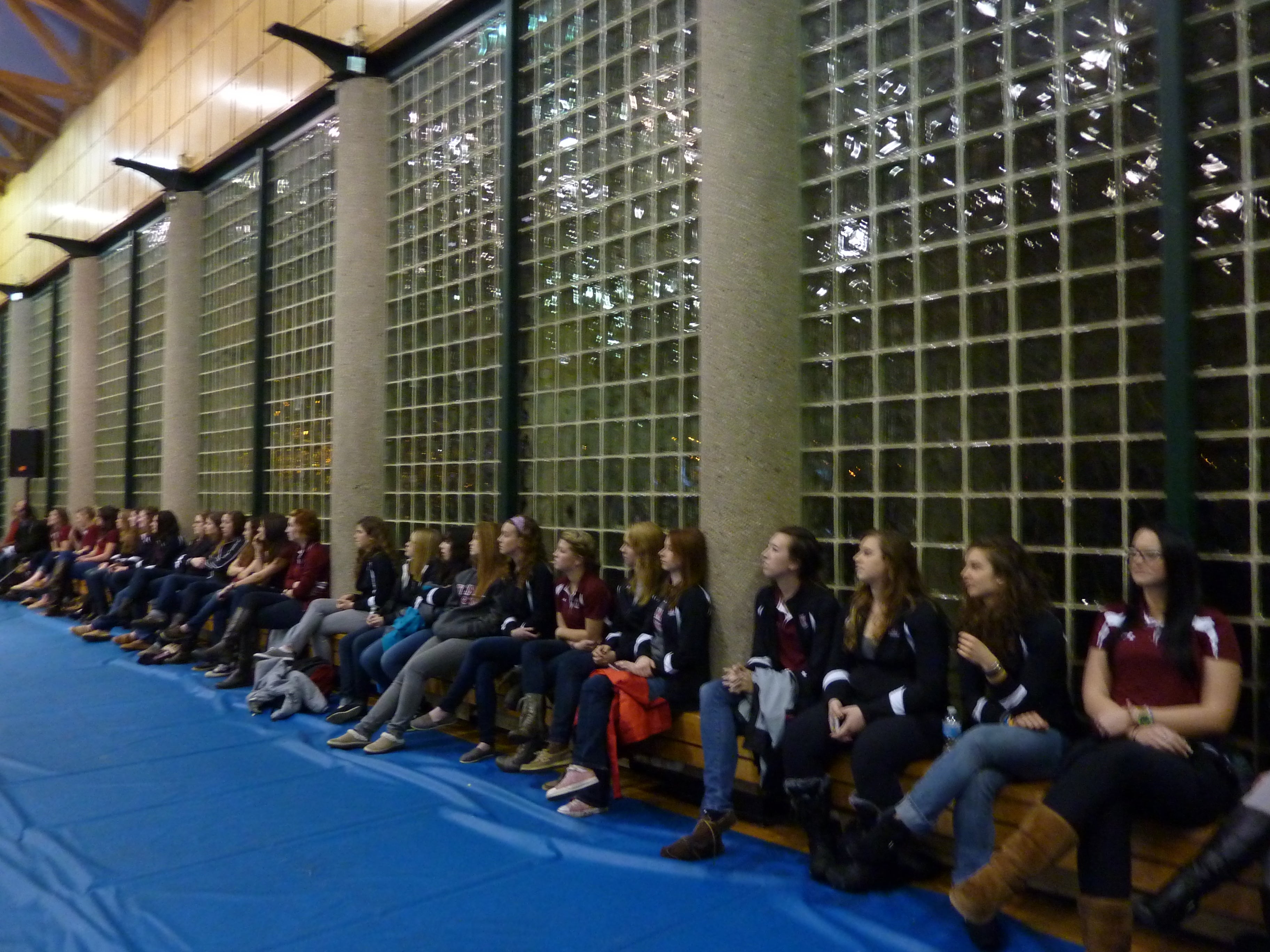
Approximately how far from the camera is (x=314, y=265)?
868 centimetres

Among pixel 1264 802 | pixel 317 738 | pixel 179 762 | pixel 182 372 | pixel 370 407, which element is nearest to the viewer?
pixel 1264 802

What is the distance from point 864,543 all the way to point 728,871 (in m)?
1.35

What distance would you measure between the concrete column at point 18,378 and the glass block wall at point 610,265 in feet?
47.3

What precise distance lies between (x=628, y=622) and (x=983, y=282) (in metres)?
2.32

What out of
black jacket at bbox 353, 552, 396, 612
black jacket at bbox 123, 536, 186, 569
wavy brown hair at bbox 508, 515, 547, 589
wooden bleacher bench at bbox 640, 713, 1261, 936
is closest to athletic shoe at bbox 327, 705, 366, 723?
black jacket at bbox 353, 552, 396, 612

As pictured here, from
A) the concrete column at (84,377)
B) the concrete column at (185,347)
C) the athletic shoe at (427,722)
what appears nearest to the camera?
the athletic shoe at (427,722)

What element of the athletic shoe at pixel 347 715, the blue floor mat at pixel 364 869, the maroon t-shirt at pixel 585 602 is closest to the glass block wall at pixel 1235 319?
the blue floor mat at pixel 364 869

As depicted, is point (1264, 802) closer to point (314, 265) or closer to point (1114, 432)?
point (1114, 432)

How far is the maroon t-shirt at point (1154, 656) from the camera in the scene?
9.52 ft

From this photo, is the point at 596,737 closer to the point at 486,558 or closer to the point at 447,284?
the point at 486,558

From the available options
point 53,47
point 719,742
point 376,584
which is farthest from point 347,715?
point 53,47

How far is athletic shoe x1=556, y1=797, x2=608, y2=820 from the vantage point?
408 centimetres

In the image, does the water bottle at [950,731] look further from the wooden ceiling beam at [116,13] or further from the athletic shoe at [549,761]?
the wooden ceiling beam at [116,13]

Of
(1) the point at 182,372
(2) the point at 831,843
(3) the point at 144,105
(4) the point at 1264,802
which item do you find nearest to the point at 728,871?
(2) the point at 831,843
